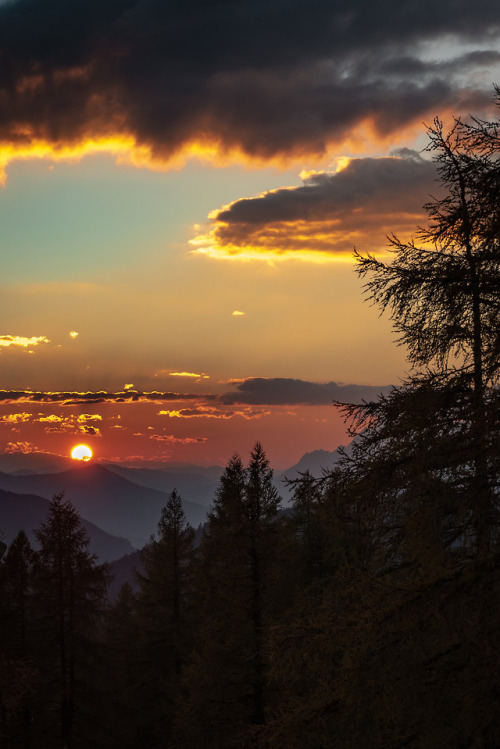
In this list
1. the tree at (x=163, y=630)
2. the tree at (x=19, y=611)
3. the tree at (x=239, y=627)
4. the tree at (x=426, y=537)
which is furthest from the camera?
the tree at (x=163, y=630)

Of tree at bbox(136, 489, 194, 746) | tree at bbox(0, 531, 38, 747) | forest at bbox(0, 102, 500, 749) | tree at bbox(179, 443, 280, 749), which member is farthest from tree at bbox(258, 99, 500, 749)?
tree at bbox(136, 489, 194, 746)

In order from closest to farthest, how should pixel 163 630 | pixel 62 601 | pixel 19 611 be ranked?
pixel 19 611, pixel 62 601, pixel 163 630

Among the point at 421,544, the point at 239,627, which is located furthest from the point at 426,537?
the point at 239,627

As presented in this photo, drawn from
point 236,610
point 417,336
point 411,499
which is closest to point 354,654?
point 411,499

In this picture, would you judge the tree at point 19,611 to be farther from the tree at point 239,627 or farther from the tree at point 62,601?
the tree at point 239,627

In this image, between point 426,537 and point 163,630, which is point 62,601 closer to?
point 163,630

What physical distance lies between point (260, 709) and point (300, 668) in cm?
1272

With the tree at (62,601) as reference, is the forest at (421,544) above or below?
above

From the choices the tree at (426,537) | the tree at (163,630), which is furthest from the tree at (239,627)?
the tree at (426,537)

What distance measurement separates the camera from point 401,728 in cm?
639

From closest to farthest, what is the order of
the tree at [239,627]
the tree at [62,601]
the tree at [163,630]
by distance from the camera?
the tree at [239,627] → the tree at [62,601] → the tree at [163,630]

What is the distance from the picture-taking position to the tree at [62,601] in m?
27.6

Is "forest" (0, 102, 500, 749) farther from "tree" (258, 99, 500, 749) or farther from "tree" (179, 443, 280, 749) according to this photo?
"tree" (179, 443, 280, 749)

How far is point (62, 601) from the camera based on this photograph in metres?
27.7
